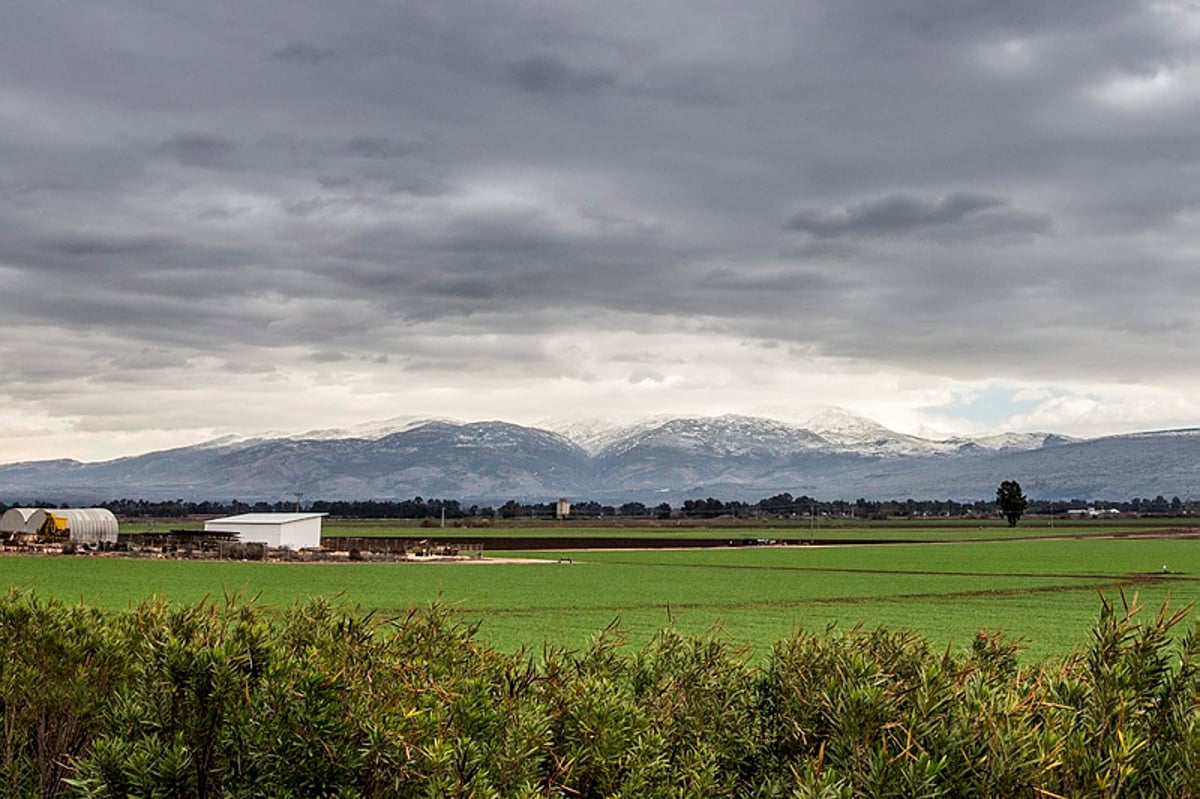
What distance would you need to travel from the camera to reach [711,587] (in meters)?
70.6

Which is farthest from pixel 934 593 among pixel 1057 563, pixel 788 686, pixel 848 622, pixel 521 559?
pixel 788 686

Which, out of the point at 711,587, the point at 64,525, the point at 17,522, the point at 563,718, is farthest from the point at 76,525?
the point at 563,718

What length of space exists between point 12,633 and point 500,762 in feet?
11.5

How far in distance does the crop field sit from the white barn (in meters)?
12.7

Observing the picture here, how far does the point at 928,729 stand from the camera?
4.44m

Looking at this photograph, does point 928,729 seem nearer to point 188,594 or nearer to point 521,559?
point 188,594

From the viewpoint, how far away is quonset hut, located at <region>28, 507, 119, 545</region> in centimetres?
11938

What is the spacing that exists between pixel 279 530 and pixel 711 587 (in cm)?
5439

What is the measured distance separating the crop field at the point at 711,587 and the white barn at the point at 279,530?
1266 centimetres

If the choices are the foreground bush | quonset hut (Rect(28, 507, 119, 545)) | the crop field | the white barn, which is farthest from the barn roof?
the foreground bush

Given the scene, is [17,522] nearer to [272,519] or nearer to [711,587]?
[272,519]

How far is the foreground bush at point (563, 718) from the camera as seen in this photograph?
173 inches

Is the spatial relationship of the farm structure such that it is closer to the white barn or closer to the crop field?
the white barn

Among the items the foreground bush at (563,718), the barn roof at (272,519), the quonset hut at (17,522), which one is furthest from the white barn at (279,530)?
the foreground bush at (563,718)
